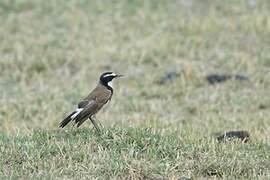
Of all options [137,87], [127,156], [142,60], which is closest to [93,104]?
[127,156]

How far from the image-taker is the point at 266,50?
→ 17000mm

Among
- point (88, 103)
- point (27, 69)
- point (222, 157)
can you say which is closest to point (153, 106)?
point (27, 69)

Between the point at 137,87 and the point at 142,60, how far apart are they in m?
1.43

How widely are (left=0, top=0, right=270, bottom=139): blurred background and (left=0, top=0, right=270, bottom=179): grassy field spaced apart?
26 mm

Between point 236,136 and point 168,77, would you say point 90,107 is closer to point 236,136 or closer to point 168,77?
point 236,136

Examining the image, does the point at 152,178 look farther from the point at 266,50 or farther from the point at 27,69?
the point at 266,50

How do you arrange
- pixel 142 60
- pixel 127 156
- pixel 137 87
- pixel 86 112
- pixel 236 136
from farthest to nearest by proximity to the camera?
pixel 142 60
pixel 137 87
pixel 236 136
pixel 86 112
pixel 127 156

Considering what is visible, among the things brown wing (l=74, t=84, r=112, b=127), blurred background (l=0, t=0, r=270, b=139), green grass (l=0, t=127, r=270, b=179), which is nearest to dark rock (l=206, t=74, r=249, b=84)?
blurred background (l=0, t=0, r=270, b=139)

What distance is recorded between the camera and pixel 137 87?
15.2 m

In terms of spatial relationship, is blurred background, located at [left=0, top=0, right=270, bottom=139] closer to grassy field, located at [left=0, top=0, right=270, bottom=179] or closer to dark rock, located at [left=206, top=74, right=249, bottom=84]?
grassy field, located at [left=0, top=0, right=270, bottom=179]

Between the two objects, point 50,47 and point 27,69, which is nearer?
point 27,69

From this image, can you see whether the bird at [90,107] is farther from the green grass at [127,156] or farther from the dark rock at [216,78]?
the dark rock at [216,78]

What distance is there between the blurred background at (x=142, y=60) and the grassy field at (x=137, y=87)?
0.03 meters

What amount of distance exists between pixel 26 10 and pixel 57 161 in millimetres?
12343
